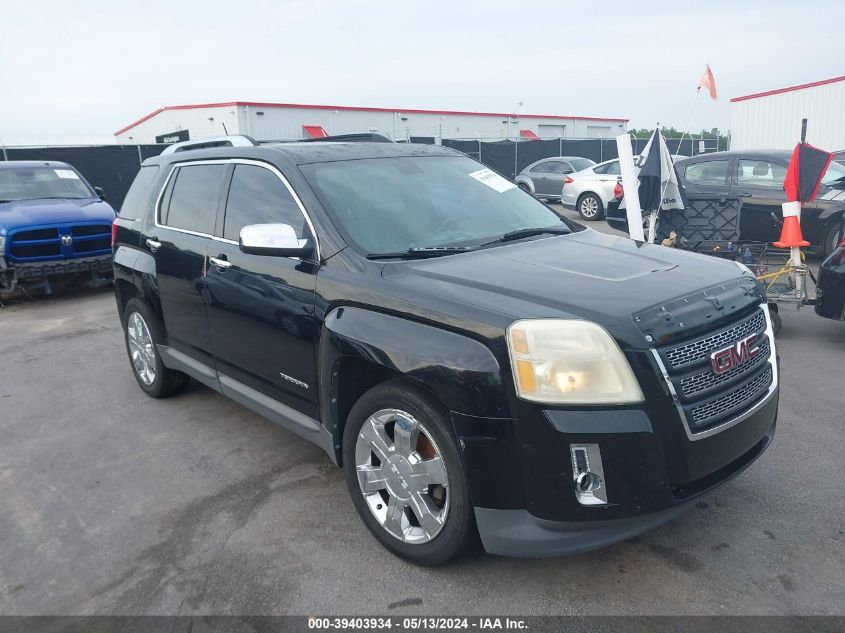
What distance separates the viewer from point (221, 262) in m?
4.00

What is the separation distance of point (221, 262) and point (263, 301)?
0.54 metres

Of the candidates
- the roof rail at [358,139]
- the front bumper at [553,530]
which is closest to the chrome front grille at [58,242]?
the roof rail at [358,139]

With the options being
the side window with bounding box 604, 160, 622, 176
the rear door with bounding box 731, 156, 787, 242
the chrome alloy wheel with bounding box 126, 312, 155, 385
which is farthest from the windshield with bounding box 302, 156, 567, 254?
the side window with bounding box 604, 160, 622, 176

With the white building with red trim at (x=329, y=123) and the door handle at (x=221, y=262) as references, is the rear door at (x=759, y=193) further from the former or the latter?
the white building with red trim at (x=329, y=123)

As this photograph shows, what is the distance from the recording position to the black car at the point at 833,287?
18.7 feet

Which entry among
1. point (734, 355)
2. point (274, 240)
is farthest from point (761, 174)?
point (274, 240)

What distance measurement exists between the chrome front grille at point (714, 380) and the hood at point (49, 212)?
9014 mm

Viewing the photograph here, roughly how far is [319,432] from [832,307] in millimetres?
4647

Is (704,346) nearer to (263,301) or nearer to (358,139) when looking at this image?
(263,301)

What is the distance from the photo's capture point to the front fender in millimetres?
2539

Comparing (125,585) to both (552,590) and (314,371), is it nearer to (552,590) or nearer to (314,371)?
(314,371)

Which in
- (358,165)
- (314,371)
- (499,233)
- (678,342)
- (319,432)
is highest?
(358,165)

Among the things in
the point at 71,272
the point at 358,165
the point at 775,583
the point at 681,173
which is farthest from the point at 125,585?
the point at 681,173

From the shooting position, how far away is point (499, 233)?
3.74 metres
